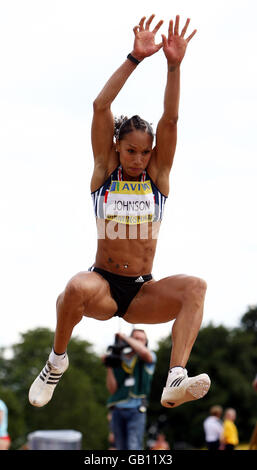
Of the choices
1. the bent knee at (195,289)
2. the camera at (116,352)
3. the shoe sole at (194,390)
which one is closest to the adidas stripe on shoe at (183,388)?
the shoe sole at (194,390)

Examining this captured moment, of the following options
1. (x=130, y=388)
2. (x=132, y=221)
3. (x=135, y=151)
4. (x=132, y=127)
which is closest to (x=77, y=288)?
(x=132, y=221)

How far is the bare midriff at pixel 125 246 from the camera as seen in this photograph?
6770 mm

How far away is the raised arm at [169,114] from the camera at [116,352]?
16.9 ft

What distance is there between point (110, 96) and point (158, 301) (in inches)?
73.6

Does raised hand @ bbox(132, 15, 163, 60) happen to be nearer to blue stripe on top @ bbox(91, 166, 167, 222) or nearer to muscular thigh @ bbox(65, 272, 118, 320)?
blue stripe on top @ bbox(91, 166, 167, 222)

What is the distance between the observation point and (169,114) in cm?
666

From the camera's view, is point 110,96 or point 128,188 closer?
point 110,96

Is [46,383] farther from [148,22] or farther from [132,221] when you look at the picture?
[148,22]

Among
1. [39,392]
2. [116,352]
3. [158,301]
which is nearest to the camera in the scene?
[158,301]

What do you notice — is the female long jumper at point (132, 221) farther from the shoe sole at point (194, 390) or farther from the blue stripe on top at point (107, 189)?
the shoe sole at point (194, 390)

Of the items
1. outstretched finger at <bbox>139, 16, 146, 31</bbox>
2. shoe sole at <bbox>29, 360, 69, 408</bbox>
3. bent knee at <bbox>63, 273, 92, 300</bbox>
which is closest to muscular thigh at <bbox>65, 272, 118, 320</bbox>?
bent knee at <bbox>63, 273, 92, 300</bbox>
